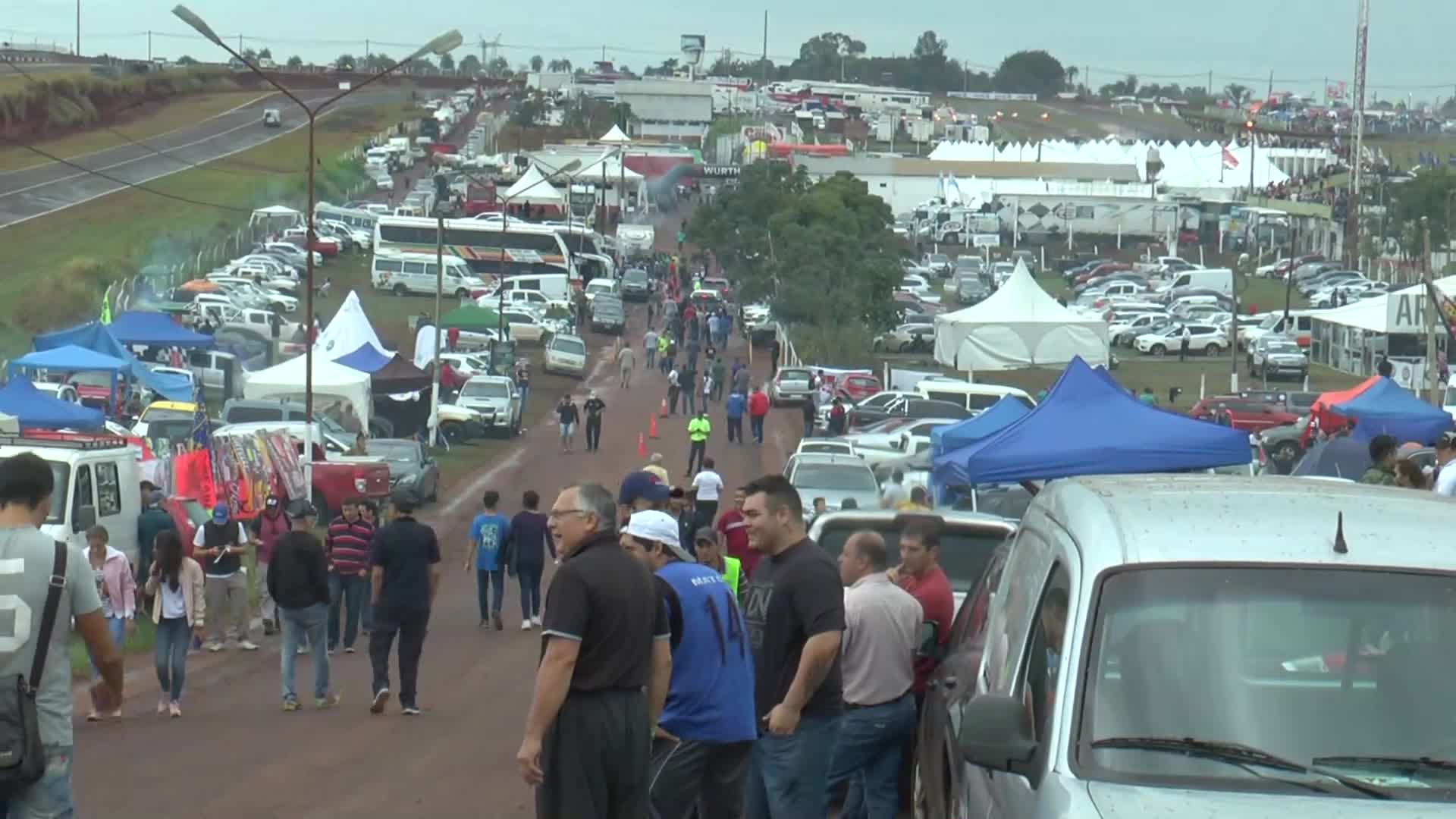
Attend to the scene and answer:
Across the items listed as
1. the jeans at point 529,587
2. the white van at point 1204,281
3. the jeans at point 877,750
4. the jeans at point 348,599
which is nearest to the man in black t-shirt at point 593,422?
the jeans at point 529,587

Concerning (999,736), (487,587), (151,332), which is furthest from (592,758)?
(151,332)

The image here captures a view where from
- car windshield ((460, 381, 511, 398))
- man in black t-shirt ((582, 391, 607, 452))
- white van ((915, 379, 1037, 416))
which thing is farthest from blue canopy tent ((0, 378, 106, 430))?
car windshield ((460, 381, 511, 398))

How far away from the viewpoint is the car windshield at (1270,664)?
175 inches

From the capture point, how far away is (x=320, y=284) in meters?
72.1

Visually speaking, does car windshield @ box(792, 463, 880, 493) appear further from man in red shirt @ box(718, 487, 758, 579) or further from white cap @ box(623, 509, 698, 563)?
white cap @ box(623, 509, 698, 563)

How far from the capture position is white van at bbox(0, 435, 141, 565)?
17.5 meters

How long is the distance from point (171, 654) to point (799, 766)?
26.5 feet

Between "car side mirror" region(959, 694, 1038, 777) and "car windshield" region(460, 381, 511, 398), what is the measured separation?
133ft

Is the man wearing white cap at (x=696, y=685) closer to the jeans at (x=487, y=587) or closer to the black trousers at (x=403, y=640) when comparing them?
the black trousers at (x=403, y=640)

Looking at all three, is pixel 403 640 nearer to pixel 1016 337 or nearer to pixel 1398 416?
pixel 1398 416

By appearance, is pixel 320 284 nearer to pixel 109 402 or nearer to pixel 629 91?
pixel 109 402

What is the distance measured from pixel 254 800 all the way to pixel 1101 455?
7.84 m

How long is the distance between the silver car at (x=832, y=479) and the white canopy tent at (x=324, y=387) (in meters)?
14.0

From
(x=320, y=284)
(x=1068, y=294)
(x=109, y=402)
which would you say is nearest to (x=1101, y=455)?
(x=109, y=402)
